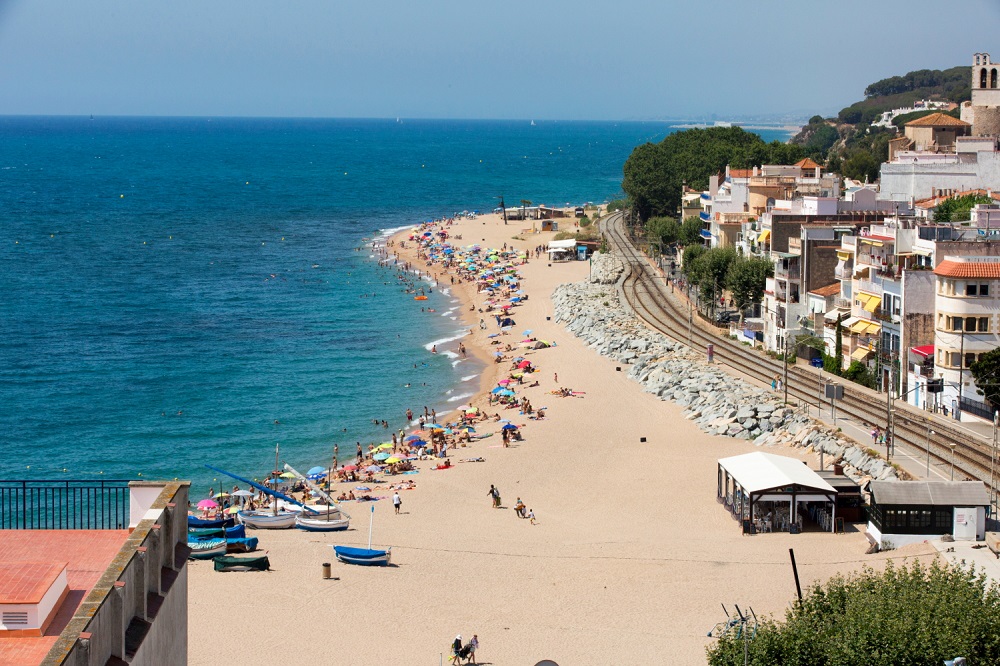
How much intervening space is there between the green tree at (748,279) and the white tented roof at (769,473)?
2501 cm

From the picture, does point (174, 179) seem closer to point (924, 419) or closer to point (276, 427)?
point (276, 427)

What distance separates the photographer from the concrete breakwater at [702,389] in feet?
125

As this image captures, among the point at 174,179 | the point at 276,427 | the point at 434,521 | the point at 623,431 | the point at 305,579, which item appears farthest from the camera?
the point at 174,179

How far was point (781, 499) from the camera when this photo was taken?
3303 centimetres

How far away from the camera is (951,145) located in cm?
9675

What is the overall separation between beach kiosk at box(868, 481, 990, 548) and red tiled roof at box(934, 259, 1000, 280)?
1255 centimetres

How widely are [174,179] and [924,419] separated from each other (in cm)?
16356

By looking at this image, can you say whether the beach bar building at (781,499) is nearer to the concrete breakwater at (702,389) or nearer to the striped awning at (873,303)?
the concrete breakwater at (702,389)

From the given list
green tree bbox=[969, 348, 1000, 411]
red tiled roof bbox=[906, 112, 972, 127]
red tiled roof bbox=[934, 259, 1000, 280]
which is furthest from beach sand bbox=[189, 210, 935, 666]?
red tiled roof bbox=[906, 112, 972, 127]

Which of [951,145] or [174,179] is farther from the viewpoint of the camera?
[174,179]

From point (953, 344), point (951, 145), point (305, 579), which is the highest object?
point (951, 145)

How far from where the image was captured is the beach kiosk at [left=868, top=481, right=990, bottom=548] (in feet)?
99.2

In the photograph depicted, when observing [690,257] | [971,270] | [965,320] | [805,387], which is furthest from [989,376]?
[690,257]

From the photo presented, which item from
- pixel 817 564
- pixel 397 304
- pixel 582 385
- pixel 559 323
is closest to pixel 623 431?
pixel 582 385
